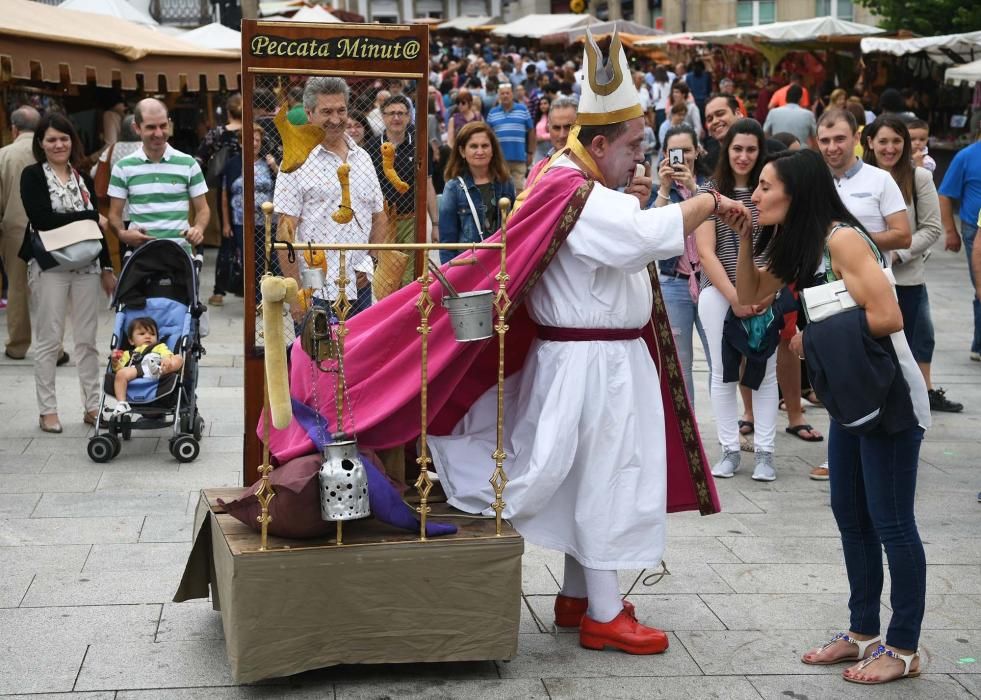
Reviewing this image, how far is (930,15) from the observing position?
80.8ft

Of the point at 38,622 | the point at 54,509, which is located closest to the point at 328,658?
the point at 38,622

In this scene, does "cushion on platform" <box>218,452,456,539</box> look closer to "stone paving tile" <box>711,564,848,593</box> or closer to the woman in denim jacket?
"stone paving tile" <box>711,564,848,593</box>

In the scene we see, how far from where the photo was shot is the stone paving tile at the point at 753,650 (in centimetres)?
457

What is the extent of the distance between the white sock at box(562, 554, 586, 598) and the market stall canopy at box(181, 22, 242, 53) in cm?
1404

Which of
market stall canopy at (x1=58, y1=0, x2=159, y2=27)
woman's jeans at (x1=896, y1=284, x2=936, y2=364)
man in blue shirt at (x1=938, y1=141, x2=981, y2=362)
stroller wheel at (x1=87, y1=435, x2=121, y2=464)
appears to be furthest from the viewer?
market stall canopy at (x1=58, y1=0, x2=159, y2=27)

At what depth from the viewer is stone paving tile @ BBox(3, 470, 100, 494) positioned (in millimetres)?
6820

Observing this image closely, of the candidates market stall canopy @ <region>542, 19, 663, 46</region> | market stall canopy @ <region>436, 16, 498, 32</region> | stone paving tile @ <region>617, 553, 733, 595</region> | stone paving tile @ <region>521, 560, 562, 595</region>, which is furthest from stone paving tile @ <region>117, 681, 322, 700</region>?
market stall canopy @ <region>436, 16, 498, 32</region>

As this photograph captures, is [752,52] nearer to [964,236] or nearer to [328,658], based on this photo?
[964,236]

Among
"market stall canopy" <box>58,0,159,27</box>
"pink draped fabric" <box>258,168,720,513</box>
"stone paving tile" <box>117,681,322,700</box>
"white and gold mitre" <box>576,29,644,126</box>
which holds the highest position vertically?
"market stall canopy" <box>58,0,159,27</box>

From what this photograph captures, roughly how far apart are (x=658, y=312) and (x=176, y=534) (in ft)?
8.46

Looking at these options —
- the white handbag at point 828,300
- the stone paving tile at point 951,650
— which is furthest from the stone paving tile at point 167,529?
the stone paving tile at point 951,650

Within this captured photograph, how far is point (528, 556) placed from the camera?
5.80m

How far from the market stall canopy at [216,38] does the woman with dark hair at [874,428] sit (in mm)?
14343

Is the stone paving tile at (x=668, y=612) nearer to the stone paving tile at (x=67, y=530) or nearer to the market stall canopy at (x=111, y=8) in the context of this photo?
the stone paving tile at (x=67, y=530)
